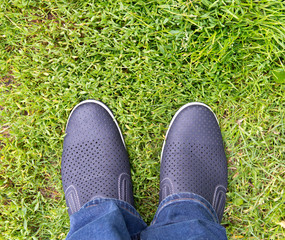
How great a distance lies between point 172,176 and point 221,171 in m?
0.31

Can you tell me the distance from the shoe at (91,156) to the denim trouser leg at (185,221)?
0.27 meters

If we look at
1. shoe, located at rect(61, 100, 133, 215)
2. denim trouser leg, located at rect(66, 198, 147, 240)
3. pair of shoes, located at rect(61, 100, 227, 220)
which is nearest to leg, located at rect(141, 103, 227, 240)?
pair of shoes, located at rect(61, 100, 227, 220)

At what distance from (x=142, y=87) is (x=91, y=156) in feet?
1.74

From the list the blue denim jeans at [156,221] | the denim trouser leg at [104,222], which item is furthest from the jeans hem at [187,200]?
the denim trouser leg at [104,222]

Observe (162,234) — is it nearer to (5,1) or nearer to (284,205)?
(284,205)

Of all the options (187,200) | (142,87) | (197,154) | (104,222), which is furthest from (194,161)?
(104,222)

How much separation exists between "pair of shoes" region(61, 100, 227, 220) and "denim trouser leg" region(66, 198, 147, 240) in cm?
13

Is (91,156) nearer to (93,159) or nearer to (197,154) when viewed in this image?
(93,159)

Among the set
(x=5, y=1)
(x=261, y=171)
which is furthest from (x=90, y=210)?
(x=5, y=1)

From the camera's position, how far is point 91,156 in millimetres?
1542

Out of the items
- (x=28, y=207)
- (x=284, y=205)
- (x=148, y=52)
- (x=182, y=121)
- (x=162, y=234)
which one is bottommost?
(x=28, y=207)

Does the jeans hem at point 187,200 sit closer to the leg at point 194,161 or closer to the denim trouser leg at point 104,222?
the leg at point 194,161

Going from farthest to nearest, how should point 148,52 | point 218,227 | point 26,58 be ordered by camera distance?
point 26,58 → point 148,52 → point 218,227

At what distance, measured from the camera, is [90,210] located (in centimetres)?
127
